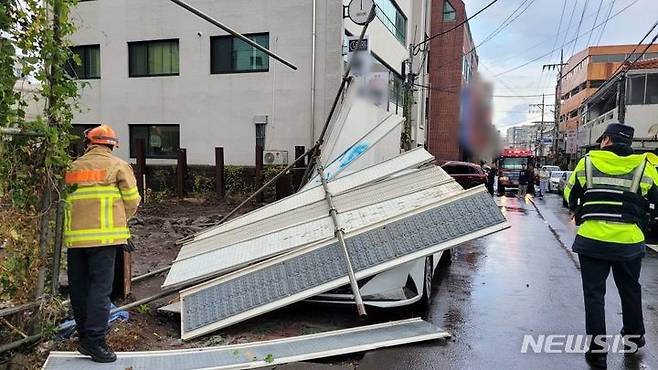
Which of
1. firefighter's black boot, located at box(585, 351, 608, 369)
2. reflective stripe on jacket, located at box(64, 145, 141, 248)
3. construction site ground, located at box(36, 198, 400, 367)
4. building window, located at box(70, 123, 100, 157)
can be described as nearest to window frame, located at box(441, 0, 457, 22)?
building window, located at box(70, 123, 100, 157)

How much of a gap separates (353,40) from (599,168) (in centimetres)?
1150

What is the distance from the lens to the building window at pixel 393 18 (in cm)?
1836

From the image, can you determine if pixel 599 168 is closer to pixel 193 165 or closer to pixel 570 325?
pixel 570 325

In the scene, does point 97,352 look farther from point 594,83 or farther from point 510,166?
point 594,83

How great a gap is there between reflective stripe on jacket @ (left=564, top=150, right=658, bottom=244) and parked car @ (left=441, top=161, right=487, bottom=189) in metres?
16.7

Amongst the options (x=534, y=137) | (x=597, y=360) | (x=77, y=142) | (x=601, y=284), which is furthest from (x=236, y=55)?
(x=534, y=137)

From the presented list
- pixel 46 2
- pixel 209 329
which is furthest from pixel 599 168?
pixel 46 2

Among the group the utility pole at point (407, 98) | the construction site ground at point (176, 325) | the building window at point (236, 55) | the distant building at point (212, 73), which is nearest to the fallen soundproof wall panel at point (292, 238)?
the construction site ground at point (176, 325)

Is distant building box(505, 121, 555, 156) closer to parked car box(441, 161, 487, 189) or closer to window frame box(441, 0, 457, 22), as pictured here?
window frame box(441, 0, 457, 22)

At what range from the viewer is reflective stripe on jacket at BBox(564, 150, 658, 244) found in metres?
3.88

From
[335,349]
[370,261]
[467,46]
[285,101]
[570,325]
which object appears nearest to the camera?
[335,349]

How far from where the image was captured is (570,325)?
4.89 meters

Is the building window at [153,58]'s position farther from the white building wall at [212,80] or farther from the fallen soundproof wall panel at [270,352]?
the fallen soundproof wall panel at [270,352]

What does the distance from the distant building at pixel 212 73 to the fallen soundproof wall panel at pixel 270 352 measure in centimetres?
1114
